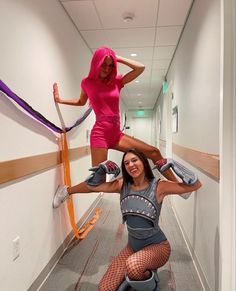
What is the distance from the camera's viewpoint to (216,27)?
1803 mm

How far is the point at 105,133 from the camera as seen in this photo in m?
2.18

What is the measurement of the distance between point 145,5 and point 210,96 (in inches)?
53.2

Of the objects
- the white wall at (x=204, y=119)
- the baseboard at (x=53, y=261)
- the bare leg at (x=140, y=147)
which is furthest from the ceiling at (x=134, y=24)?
the baseboard at (x=53, y=261)

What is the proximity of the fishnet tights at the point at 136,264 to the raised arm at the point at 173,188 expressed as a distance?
35 cm

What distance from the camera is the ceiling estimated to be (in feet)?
8.75

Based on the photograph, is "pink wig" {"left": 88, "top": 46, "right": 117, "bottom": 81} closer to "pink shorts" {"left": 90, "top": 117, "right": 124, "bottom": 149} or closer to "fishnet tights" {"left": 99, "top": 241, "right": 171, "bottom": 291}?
"pink shorts" {"left": 90, "top": 117, "right": 124, "bottom": 149}

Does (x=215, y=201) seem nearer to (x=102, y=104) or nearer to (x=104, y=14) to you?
(x=102, y=104)

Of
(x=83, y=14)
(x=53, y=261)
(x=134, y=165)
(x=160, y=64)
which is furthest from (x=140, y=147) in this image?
(x=160, y=64)

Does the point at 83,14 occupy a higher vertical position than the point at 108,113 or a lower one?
higher

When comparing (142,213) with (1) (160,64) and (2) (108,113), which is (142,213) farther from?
(1) (160,64)

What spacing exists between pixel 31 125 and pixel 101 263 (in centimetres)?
138

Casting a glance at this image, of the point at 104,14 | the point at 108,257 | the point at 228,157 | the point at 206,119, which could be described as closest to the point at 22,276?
the point at 108,257

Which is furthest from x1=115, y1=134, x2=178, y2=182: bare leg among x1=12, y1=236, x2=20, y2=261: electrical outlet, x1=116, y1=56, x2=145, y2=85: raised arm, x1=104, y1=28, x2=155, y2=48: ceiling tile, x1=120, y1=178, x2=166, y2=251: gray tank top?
x1=104, y1=28, x2=155, y2=48: ceiling tile

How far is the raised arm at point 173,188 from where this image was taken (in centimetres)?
168
